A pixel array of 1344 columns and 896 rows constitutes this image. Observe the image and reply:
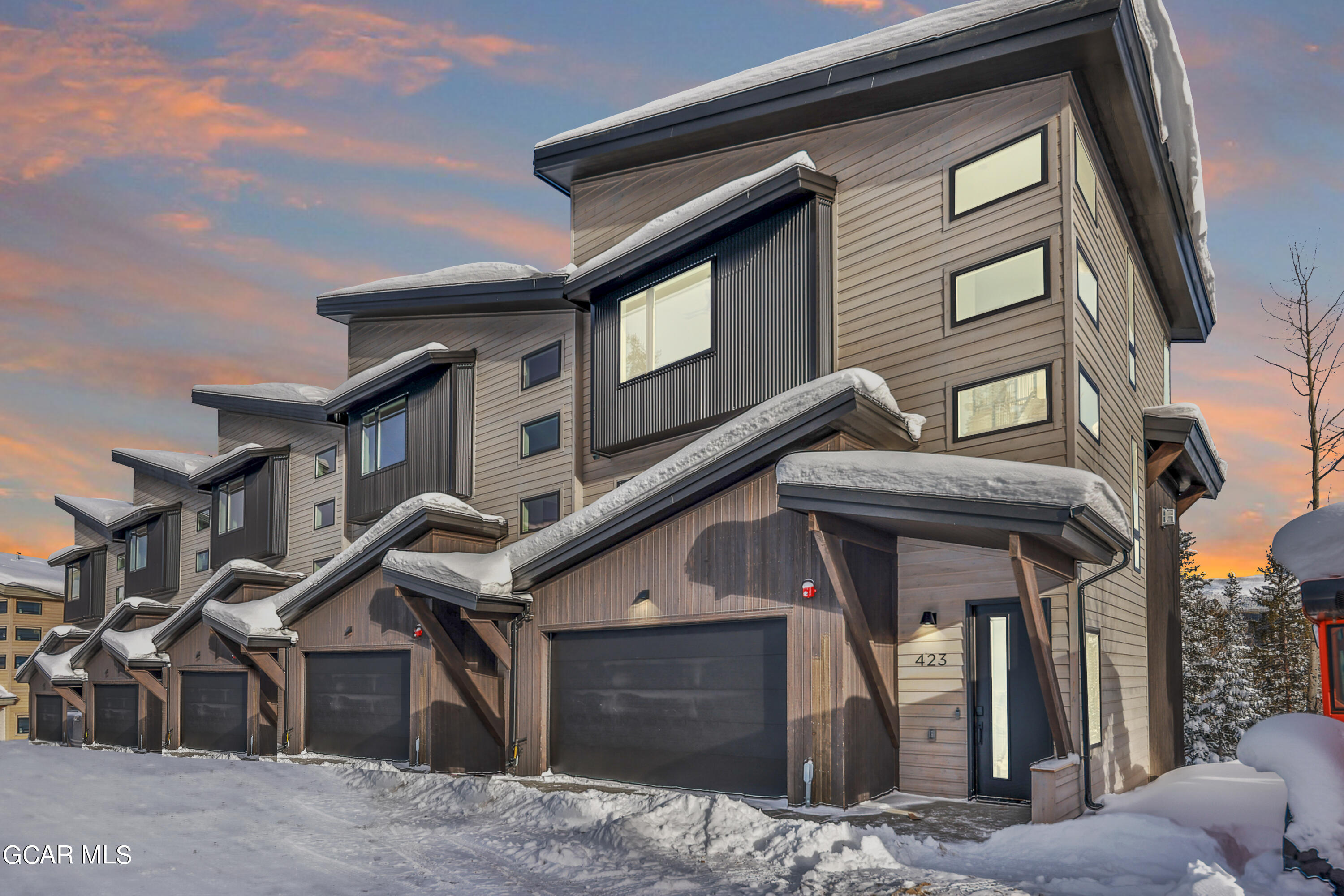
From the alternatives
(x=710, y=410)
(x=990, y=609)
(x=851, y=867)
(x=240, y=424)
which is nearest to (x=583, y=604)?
(x=710, y=410)

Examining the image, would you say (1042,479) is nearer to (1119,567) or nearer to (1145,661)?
(1119,567)

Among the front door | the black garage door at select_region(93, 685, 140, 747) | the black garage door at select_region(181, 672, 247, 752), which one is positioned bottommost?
the black garage door at select_region(93, 685, 140, 747)

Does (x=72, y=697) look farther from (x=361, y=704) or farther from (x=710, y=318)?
(x=710, y=318)

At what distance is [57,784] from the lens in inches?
637

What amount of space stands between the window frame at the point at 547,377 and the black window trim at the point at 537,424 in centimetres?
72

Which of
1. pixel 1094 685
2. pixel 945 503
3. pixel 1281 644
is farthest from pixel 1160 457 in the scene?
pixel 1281 644

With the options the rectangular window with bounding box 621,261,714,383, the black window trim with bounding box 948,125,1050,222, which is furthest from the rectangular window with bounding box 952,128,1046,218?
the rectangular window with bounding box 621,261,714,383

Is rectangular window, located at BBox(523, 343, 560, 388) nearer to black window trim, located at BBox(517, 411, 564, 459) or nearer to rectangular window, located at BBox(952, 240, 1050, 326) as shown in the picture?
black window trim, located at BBox(517, 411, 564, 459)

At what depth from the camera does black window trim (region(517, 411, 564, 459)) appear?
1897cm

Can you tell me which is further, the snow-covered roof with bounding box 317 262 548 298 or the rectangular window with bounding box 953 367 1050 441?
the snow-covered roof with bounding box 317 262 548 298

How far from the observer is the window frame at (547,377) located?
1934 centimetres

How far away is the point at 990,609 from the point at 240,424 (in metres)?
26.7

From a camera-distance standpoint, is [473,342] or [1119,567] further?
[473,342]

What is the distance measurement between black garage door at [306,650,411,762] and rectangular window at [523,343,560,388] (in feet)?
19.7
